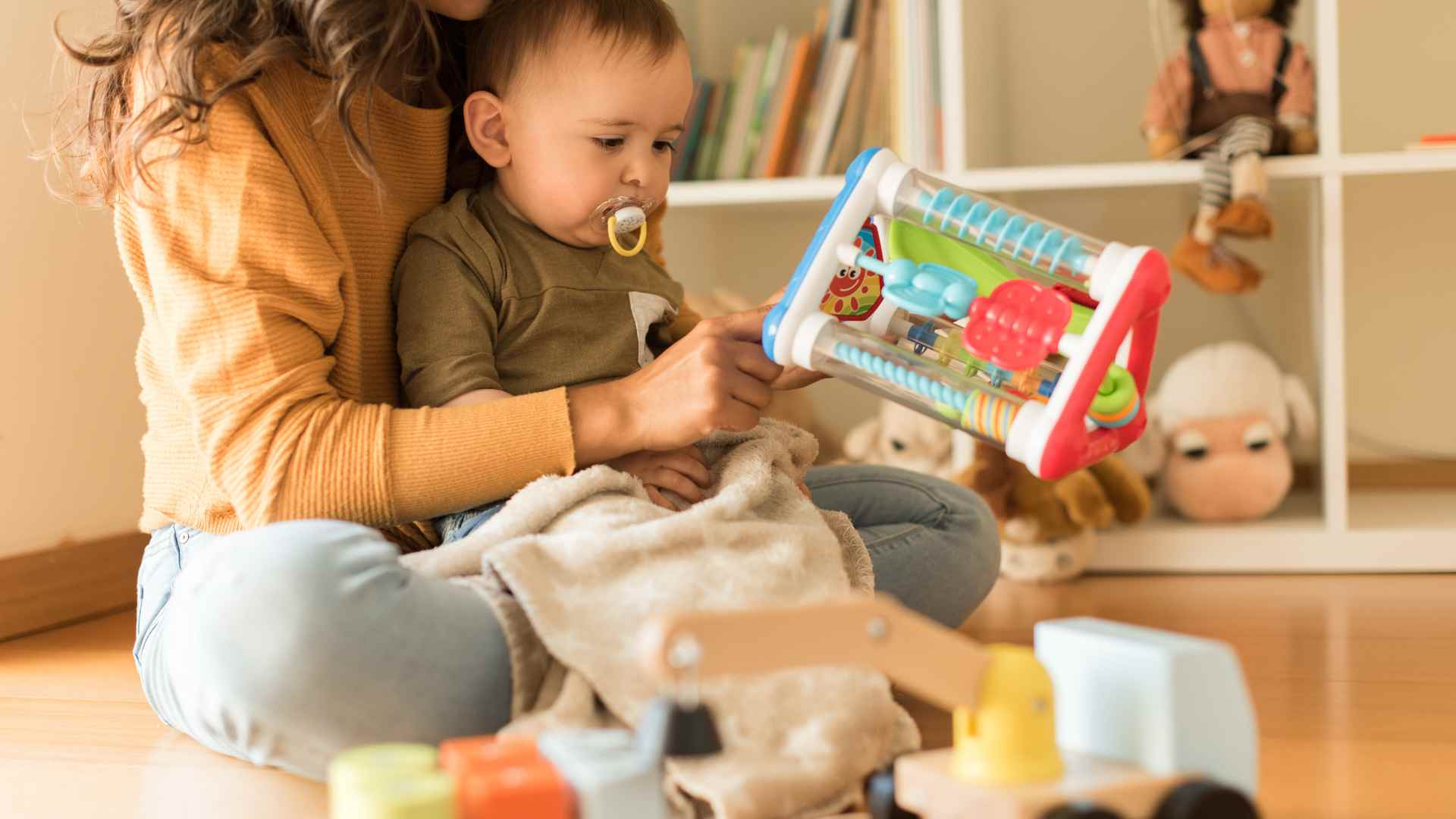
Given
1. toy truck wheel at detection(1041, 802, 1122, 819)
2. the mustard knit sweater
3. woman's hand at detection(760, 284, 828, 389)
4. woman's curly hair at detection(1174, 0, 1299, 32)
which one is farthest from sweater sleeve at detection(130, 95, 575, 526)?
woman's curly hair at detection(1174, 0, 1299, 32)

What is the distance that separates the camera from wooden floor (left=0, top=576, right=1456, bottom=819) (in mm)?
938

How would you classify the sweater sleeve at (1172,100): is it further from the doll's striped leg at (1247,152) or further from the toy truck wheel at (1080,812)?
the toy truck wheel at (1080,812)

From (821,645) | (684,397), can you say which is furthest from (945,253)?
(821,645)

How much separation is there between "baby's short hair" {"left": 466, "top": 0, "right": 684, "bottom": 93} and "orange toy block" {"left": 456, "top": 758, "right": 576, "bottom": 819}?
653mm

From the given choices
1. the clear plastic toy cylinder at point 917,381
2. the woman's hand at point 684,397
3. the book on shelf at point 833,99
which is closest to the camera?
the clear plastic toy cylinder at point 917,381

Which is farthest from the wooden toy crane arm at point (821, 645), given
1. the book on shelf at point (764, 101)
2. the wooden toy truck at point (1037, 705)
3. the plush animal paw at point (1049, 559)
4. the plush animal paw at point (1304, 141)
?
the book on shelf at point (764, 101)

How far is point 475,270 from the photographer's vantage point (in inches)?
43.8

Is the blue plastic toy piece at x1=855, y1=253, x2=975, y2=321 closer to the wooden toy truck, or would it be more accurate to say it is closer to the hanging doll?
the wooden toy truck

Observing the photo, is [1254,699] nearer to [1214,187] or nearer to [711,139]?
[1214,187]

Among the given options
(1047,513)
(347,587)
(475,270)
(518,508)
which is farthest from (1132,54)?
(347,587)

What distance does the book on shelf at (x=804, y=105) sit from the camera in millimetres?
1952

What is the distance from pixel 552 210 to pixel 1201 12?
1123mm

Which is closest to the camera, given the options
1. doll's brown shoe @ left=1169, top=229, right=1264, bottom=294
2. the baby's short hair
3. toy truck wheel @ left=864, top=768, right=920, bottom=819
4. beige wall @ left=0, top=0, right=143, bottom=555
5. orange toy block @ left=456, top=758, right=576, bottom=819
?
orange toy block @ left=456, top=758, right=576, bottom=819

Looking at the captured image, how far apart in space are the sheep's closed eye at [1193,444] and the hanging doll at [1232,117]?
0.60ft
